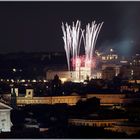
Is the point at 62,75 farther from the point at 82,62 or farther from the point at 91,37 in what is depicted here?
the point at 91,37

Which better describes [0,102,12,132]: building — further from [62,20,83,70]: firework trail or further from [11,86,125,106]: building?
[62,20,83,70]: firework trail

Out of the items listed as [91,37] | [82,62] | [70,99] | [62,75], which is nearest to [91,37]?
[91,37]

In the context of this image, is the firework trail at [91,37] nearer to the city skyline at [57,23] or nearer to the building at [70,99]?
the city skyline at [57,23]

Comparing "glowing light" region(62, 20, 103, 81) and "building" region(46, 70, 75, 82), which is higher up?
"glowing light" region(62, 20, 103, 81)

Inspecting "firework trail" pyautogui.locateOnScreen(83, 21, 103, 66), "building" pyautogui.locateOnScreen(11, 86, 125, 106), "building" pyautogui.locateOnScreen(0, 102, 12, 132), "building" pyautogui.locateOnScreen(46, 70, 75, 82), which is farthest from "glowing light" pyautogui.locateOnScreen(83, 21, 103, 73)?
"building" pyautogui.locateOnScreen(0, 102, 12, 132)

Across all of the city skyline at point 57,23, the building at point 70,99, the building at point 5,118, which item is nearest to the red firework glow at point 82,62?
the city skyline at point 57,23

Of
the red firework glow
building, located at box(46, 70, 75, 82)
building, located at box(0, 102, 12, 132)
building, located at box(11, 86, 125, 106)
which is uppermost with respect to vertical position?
the red firework glow
